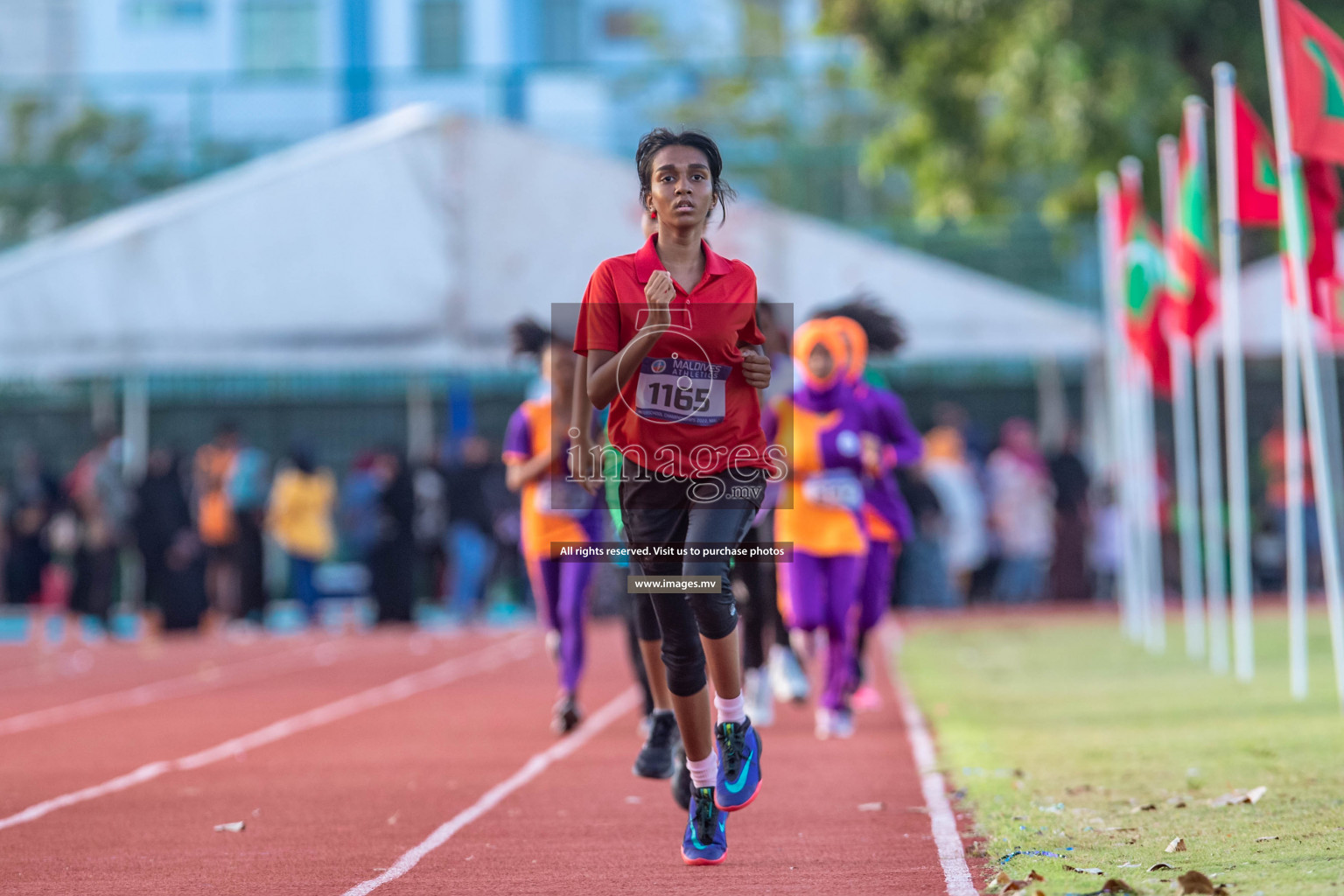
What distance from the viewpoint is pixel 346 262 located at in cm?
1839

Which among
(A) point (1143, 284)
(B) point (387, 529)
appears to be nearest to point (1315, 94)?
(A) point (1143, 284)

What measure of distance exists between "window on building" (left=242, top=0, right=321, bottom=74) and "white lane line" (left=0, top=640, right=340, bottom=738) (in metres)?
33.9

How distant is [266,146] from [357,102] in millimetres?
2117

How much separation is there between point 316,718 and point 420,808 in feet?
15.5

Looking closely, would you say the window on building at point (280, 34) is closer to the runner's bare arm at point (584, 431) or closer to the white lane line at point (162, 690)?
the white lane line at point (162, 690)

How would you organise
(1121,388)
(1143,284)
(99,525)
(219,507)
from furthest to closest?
(219,507)
(99,525)
(1121,388)
(1143,284)

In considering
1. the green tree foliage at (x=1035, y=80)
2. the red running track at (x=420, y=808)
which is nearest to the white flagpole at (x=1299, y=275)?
the red running track at (x=420, y=808)

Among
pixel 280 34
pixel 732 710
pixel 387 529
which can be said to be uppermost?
pixel 280 34

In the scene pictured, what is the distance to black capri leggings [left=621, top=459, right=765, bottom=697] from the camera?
617cm

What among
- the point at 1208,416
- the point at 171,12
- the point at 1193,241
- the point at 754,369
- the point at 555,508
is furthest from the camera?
the point at 171,12

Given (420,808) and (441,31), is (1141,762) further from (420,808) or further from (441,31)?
(441,31)

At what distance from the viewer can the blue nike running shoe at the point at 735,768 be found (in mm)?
6262

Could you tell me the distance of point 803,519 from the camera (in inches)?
420

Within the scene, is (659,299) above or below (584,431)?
above
